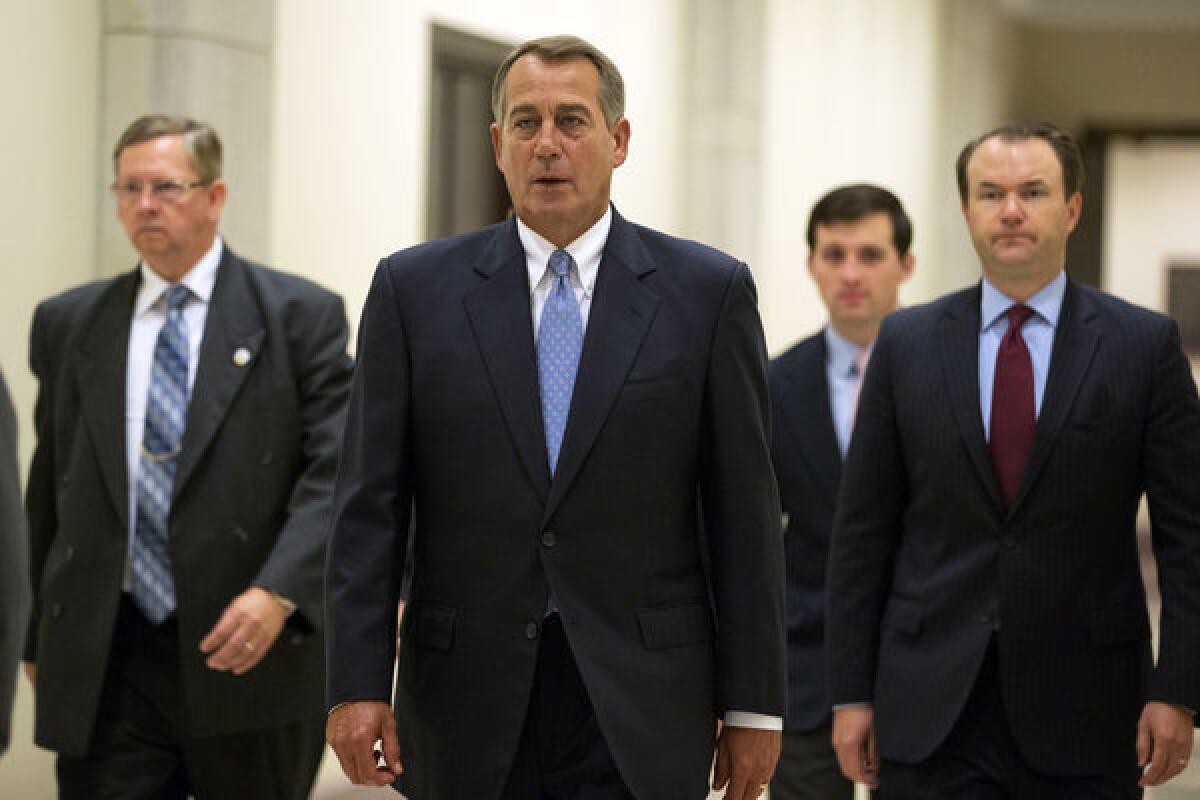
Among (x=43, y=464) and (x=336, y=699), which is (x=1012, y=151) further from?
(x=43, y=464)

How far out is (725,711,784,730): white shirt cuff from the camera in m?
2.87

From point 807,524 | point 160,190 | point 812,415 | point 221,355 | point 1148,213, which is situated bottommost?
point 807,524

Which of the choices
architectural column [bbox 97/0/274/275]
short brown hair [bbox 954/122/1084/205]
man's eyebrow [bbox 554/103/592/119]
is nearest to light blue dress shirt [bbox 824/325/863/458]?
short brown hair [bbox 954/122/1084/205]

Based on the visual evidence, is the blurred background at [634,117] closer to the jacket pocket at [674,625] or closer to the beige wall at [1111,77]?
the beige wall at [1111,77]

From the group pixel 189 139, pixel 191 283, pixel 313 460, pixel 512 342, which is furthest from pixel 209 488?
pixel 512 342

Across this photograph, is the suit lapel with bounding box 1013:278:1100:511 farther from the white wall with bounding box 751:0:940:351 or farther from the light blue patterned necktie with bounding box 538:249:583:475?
the white wall with bounding box 751:0:940:351

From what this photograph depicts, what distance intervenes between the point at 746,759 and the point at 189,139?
7.46 feet

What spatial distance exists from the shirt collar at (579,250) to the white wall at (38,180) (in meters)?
2.83

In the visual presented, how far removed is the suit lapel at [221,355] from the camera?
4129 millimetres

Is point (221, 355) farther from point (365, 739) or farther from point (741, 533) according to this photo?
point (741, 533)

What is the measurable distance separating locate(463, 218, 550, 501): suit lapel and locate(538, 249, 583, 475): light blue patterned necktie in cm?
3

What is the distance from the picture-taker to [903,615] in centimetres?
369

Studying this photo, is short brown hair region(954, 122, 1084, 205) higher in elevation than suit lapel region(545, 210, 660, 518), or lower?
higher

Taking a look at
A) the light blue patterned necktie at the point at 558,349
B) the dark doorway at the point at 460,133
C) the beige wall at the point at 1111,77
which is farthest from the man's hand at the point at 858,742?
the beige wall at the point at 1111,77
